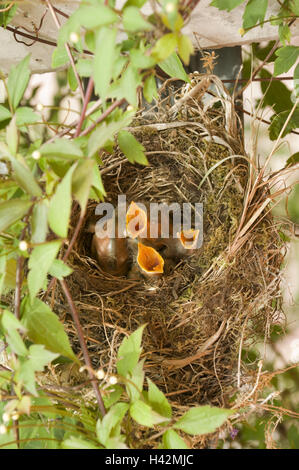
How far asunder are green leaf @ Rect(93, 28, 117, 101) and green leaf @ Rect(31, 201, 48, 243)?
157 mm

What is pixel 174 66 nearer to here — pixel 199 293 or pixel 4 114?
pixel 4 114

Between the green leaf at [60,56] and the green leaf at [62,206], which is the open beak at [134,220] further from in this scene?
the green leaf at [62,206]

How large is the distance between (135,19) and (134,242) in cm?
72

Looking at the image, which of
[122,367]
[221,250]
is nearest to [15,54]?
[221,250]

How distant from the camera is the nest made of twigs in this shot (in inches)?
39.1

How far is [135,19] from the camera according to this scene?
0.49 meters

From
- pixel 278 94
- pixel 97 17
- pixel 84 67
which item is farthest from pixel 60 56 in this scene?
pixel 278 94

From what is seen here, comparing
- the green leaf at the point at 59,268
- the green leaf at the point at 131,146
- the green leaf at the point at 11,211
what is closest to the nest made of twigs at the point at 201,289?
the green leaf at the point at 131,146

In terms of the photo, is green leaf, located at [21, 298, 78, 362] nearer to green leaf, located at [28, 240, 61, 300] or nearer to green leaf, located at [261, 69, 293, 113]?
green leaf, located at [28, 240, 61, 300]

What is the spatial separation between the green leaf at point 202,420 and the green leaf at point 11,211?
1.14 feet

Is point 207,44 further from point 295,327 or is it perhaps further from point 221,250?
point 295,327

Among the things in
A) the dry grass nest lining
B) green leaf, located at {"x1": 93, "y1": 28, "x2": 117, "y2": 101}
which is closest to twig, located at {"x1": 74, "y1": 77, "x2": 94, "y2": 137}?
green leaf, located at {"x1": 93, "y1": 28, "x2": 117, "y2": 101}
